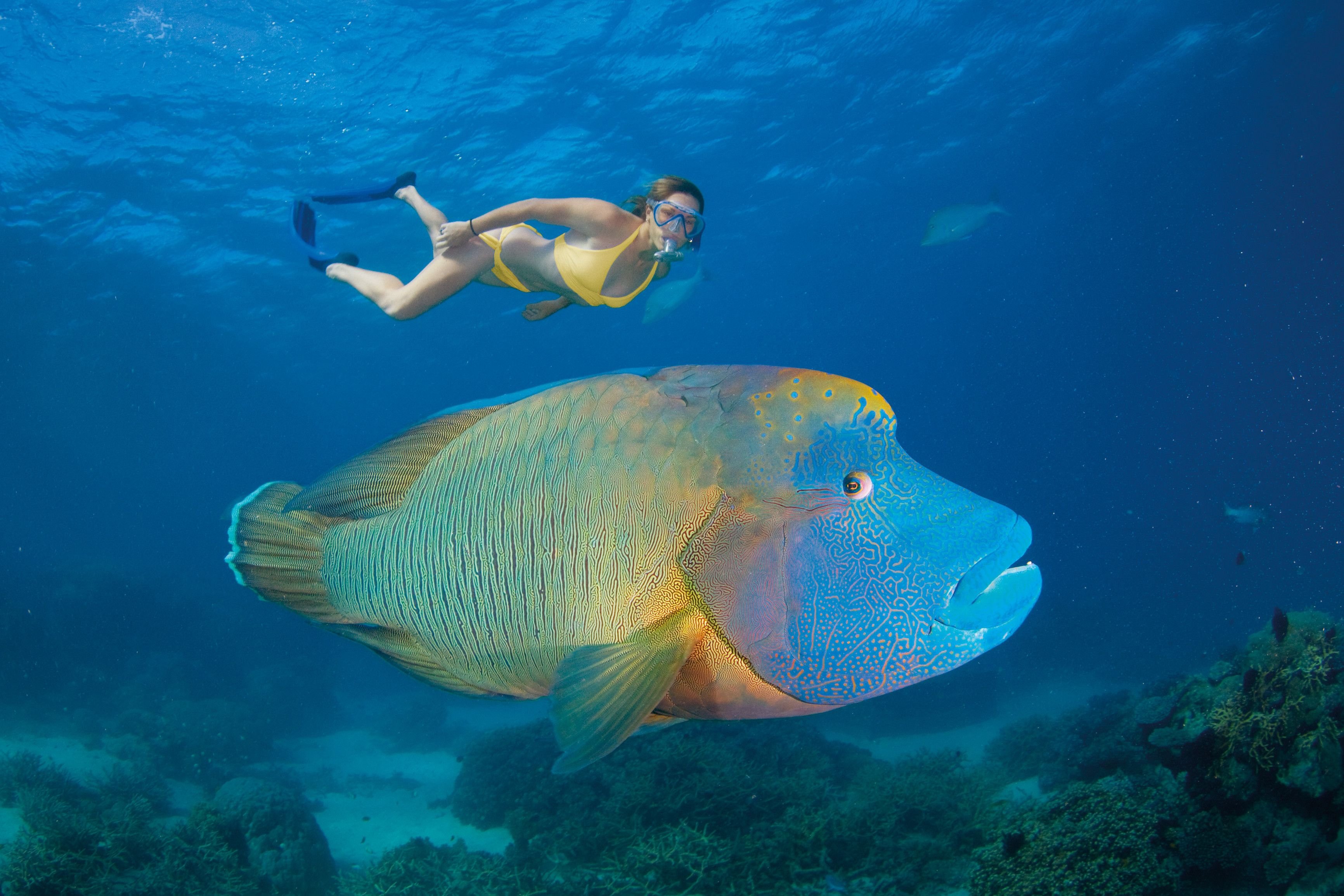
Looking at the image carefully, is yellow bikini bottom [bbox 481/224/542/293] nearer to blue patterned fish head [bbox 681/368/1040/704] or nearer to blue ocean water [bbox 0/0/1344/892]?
blue ocean water [bbox 0/0/1344/892]

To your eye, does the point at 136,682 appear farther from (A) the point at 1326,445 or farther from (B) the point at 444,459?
(A) the point at 1326,445

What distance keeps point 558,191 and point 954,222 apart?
528 inches

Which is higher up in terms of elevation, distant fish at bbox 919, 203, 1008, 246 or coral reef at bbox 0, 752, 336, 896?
distant fish at bbox 919, 203, 1008, 246

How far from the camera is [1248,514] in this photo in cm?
1079

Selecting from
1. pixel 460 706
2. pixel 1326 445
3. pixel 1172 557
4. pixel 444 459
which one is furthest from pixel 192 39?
pixel 1326 445

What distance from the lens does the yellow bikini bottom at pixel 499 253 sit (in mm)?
4172

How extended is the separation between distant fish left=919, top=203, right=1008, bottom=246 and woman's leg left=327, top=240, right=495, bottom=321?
12345 mm

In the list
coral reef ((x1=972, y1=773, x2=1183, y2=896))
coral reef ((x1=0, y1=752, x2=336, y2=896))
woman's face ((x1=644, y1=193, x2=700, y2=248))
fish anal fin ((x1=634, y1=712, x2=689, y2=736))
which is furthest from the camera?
coral reef ((x1=0, y1=752, x2=336, y2=896))

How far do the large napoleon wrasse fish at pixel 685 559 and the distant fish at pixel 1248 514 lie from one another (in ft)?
42.9

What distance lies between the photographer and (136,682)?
51.4 ft

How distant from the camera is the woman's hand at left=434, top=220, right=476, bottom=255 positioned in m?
3.91

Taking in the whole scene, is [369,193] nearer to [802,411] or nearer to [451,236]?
[451,236]

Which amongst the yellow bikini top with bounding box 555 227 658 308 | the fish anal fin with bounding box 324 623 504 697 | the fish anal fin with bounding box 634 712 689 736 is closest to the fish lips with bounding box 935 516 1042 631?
the fish anal fin with bounding box 634 712 689 736

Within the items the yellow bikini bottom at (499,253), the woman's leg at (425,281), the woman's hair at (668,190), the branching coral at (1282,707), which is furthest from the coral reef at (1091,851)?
the woman's leg at (425,281)
